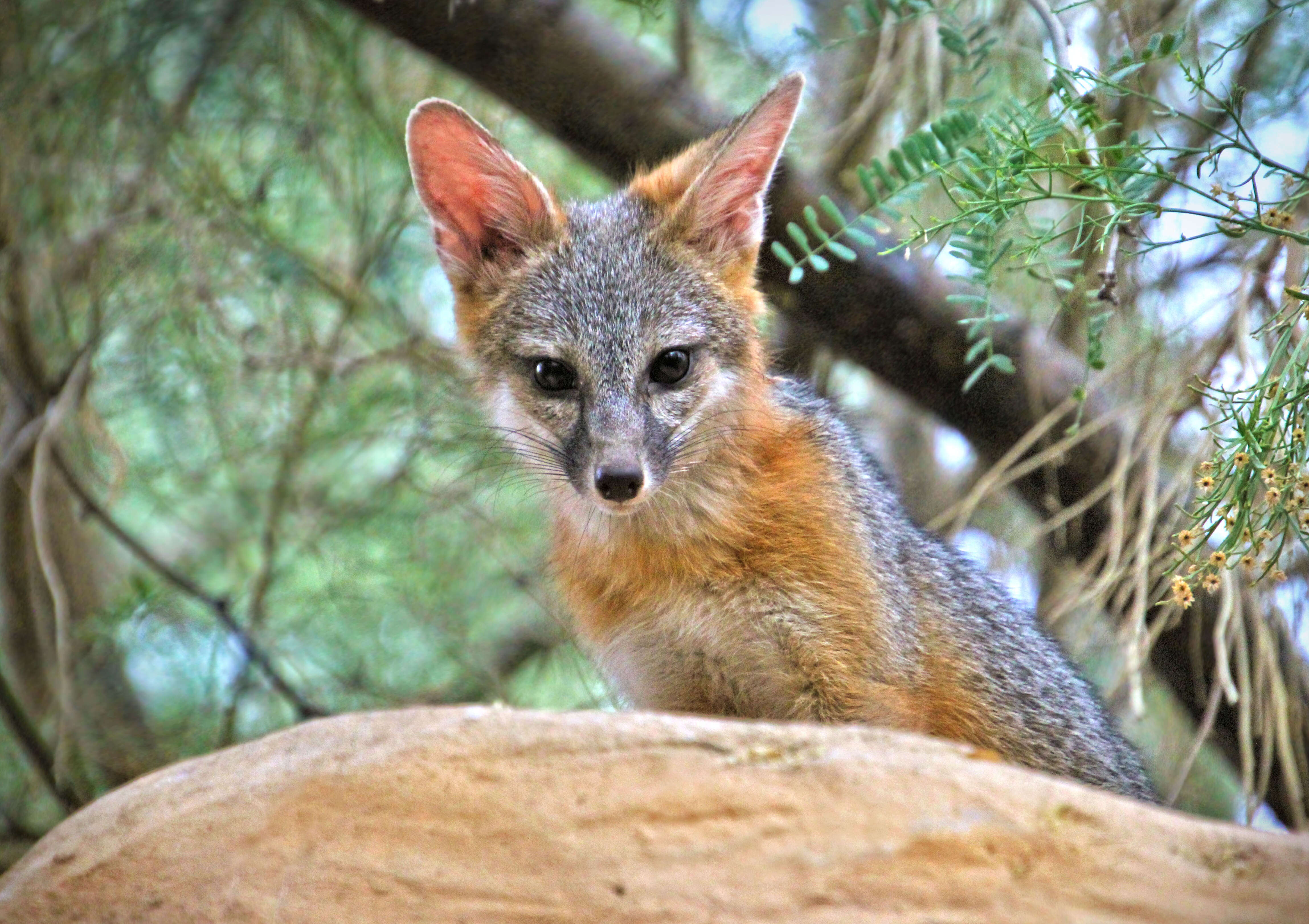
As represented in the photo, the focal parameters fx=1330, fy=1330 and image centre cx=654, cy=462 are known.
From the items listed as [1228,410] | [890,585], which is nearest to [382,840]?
[890,585]

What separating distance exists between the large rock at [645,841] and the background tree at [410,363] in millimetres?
1642

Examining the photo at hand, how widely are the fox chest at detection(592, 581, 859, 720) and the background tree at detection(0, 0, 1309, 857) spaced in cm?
72

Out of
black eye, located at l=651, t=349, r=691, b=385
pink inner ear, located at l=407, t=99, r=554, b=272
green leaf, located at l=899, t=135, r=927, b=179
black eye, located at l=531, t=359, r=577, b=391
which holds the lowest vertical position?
black eye, located at l=531, t=359, r=577, b=391

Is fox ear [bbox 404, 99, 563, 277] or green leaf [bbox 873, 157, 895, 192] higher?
green leaf [bbox 873, 157, 895, 192]

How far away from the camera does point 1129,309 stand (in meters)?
4.43

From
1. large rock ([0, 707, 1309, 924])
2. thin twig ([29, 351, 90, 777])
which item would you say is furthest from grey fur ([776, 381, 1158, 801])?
thin twig ([29, 351, 90, 777])

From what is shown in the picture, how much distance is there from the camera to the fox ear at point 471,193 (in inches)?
138

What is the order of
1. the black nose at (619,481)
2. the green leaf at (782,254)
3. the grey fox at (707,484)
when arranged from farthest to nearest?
the grey fox at (707,484)
the black nose at (619,481)
the green leaf at (782,254)

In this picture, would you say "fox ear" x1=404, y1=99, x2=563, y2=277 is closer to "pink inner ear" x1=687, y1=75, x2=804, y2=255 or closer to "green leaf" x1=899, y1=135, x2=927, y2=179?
"pink inner ear" x1=687, y1=75, x2=804, y2=255

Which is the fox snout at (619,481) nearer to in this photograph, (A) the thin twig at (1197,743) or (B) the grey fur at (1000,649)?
(B) the grey fur at (1000,649)

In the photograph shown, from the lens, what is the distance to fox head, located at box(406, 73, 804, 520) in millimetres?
3398

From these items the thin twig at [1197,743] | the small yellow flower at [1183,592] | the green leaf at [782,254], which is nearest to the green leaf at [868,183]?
the green leaf at [782,254]

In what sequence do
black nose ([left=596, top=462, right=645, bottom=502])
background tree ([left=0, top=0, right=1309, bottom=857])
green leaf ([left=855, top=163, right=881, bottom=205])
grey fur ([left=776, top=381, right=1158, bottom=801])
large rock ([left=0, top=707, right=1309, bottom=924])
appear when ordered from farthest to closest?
background tree ([left=0, top=0, right=1309, bottom=857]) < grey fur ([left=776, top=381, right=1158, bottom=801]) < black nose ([left=596, top=462, right=645, bottom=502]) < green leaf ([left=855, top=163, right=881, bottom=205]) < large rock ([left=0, top=707, right=1309, bottom=924])

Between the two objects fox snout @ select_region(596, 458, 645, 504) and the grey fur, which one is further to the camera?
the grey fur
